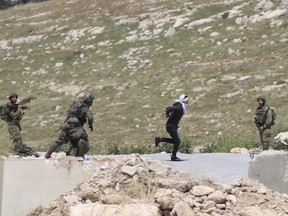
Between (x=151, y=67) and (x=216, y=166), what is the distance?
18.4 metres

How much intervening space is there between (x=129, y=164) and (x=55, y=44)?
2905 centimetres

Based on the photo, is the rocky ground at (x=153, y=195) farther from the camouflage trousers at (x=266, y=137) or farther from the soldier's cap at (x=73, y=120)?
the camouflage trousers at (x=266, y=137)

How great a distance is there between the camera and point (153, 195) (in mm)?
10234

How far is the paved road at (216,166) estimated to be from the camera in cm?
1165

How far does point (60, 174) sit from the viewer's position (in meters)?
11.1

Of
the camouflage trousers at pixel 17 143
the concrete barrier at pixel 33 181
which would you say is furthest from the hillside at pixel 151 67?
the concrete barrier at pixel 33 181

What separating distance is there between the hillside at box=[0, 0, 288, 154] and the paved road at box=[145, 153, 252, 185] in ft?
8.30

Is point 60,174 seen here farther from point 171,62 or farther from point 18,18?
point 18,18

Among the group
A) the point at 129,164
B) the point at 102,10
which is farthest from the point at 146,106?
the point at 102,10

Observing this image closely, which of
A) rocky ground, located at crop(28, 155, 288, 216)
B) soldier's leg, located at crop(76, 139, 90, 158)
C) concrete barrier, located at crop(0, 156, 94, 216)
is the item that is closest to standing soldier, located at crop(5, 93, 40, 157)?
soldier's leg, located at crop(76, 139, 90, 158)

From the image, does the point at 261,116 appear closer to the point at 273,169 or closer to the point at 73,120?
the point at 73,120

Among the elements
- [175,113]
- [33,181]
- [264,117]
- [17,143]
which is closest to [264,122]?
[264,117]

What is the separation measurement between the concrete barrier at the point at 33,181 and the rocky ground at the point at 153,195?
0.41 ft

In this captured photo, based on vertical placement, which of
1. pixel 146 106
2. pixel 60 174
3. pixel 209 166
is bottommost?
pixel 146 106
